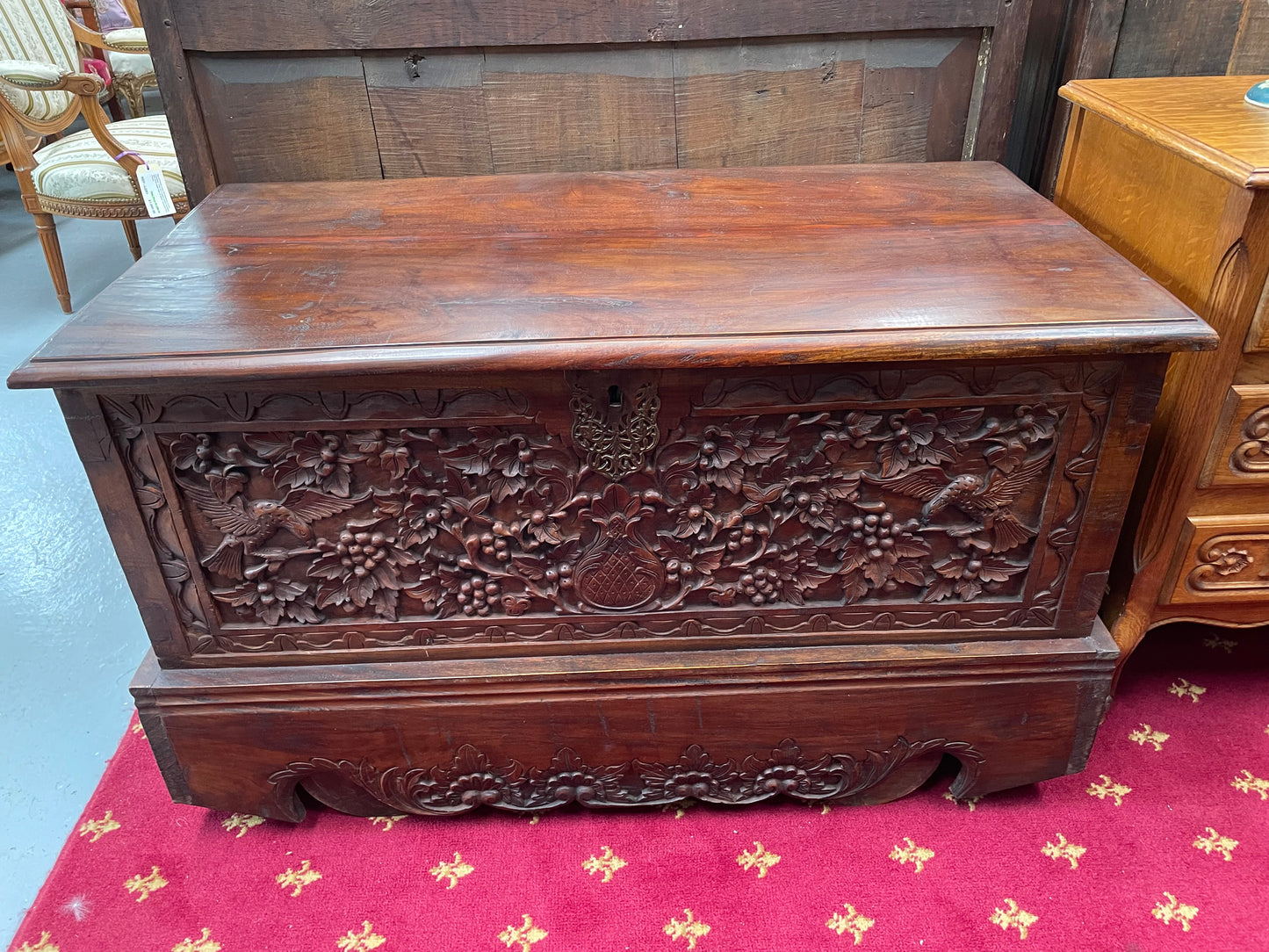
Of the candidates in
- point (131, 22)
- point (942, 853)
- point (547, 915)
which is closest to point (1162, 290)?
point (942, 853)

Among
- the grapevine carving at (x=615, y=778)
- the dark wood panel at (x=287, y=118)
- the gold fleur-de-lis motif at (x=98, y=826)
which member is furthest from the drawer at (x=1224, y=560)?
the gold fleur-de-lis motif at (x=98, y=826)

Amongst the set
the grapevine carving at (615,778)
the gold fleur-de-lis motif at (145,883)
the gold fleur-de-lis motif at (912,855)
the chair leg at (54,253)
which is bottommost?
the gold fleur-de-lis motif at (912,855)

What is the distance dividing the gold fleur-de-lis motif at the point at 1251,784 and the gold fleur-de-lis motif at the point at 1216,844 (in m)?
0.10

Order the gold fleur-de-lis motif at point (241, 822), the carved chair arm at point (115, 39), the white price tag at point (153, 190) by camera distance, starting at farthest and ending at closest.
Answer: the carved chair arm at point (115, 39), the white price tag at point (153, 190), the gold fleur-de-lis motif at point (241, 822)

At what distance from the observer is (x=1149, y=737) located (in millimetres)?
1334

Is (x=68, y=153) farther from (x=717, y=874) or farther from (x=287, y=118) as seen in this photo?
(x=717, y=874)

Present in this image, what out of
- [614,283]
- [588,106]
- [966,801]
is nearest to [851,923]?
[966,801]

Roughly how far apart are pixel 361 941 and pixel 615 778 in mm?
373

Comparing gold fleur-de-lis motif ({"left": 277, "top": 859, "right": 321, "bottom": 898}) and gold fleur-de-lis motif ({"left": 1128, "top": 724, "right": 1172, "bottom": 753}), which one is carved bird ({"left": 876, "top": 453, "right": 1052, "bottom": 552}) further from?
gold fleur-de-lis motif ({"left": 277, "top": 859, "right": 321, "bottom": 898})

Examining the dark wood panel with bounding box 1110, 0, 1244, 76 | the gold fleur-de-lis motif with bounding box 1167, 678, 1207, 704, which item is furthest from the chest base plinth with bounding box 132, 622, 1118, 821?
the dark wood panel with bounding box 1110, 0, 1244, 76

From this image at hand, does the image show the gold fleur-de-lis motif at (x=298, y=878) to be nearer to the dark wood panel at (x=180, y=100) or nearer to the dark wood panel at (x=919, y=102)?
the dark wood panel at (x=180, y=100)

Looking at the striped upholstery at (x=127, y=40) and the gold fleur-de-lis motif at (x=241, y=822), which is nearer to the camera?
the gold fleur-de-lis motif at (x=241, y=822)

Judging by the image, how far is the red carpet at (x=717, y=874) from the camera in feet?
3.59

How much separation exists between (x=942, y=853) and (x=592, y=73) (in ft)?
4.09
